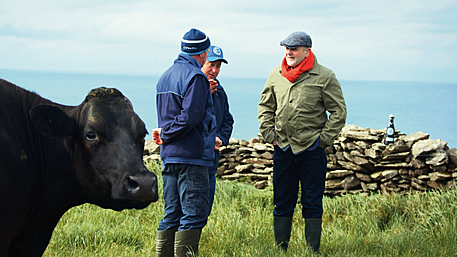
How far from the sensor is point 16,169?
102 inches

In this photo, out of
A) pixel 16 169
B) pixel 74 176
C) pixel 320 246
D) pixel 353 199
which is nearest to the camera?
pixel 16 169

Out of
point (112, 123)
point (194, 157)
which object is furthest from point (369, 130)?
point (112, 123)

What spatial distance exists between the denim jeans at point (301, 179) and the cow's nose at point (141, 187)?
2410mm

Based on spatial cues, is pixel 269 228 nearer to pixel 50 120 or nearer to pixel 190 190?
pixel 190 190

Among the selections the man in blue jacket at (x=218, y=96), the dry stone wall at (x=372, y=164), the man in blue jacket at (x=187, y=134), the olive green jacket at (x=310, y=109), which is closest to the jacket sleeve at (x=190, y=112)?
the man in blue jacket at (x=187, y=134)

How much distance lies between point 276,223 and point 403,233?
1.73 meters

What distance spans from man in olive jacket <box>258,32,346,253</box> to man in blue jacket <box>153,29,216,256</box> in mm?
1109

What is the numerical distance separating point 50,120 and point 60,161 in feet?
1.13

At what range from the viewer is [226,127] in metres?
4.71

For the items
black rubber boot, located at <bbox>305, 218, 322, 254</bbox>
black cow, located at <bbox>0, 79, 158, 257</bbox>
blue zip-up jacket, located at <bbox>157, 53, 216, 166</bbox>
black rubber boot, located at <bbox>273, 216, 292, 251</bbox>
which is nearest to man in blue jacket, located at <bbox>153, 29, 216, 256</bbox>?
blue zip-up jacket, located at <bbox>157, 53, 216, 166</bbox>

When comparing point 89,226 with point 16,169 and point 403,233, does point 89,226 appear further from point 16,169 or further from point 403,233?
point 403,233

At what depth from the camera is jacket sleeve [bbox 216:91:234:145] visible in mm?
4578

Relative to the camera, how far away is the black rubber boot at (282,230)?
15.8ft

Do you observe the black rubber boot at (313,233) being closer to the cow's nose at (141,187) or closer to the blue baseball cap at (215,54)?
the blue baseball cap at (215,54)
